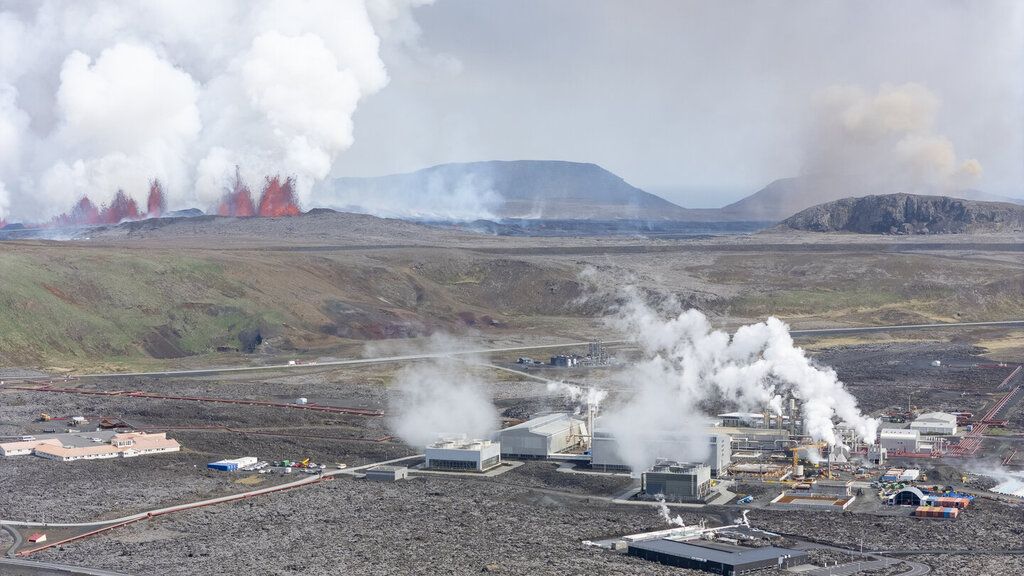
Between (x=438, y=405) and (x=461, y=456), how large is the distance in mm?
18151

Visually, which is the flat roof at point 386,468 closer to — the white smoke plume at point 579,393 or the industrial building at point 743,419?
the white smoke plume at point 579,393

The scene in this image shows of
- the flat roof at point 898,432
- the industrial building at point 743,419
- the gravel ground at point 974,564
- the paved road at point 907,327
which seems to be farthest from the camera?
the paved road at point 907,327

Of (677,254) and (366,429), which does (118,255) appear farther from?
(677,254)

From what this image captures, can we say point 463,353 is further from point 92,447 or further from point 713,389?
point 92,447

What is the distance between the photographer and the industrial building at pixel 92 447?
257 ft

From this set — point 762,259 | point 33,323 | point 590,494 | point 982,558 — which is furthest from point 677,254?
point 982,558

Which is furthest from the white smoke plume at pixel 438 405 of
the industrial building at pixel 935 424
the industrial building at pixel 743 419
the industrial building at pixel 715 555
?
the industrial building at pixel 935 424

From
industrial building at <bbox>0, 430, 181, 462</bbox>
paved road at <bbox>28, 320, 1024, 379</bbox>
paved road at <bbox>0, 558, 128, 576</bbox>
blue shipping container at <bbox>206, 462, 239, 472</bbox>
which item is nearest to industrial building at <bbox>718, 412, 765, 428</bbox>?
blue shipping container at <bbox>206, 462, 239, 472</bbox>

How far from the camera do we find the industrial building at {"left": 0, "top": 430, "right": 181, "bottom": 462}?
257ft

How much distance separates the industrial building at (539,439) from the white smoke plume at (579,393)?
537 cm

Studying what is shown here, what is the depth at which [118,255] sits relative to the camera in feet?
480

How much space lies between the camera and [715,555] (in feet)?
175

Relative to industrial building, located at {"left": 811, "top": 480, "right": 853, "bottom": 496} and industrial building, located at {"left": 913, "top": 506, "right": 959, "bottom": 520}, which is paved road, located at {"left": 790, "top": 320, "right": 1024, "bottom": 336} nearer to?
industrial building, located at {"left": 811, "top": 480, "right": 853, "bottom": 496}

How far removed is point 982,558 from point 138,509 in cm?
4060
